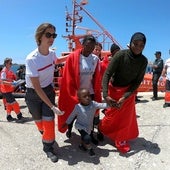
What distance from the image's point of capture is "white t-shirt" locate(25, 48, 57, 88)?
401cm

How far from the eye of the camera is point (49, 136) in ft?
14.1

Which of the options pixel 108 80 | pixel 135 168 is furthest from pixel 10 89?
pixel 135 168

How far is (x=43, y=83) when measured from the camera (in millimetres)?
4270

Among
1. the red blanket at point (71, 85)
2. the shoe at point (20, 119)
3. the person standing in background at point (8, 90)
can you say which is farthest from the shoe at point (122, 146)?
the person standing in background at point (8, 90)

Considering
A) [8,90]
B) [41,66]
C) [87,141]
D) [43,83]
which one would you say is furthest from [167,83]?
[41,66]

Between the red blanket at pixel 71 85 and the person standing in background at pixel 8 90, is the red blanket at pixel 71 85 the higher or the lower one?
the higher one

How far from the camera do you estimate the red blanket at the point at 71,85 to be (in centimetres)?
464

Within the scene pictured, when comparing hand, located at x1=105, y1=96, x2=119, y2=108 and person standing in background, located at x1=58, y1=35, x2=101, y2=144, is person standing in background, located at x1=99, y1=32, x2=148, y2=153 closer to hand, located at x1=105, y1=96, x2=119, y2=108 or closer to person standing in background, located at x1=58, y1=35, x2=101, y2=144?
hand, located at x1=105, y1=96, x2=119, y2=108

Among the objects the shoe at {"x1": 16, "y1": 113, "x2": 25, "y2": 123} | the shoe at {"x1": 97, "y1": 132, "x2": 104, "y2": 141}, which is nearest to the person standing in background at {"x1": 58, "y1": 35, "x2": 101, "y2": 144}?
the shoe at {"x1": 97, "y1": 132, "x2": 104, "y2": 141}

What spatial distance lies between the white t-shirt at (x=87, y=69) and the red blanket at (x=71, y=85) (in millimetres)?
67

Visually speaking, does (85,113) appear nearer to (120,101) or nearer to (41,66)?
(120,101)

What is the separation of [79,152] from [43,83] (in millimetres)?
1248

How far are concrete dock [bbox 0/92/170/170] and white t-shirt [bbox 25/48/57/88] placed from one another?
109 centimetres

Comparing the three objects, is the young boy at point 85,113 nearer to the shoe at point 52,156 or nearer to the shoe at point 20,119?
the shoe at point 52,156
